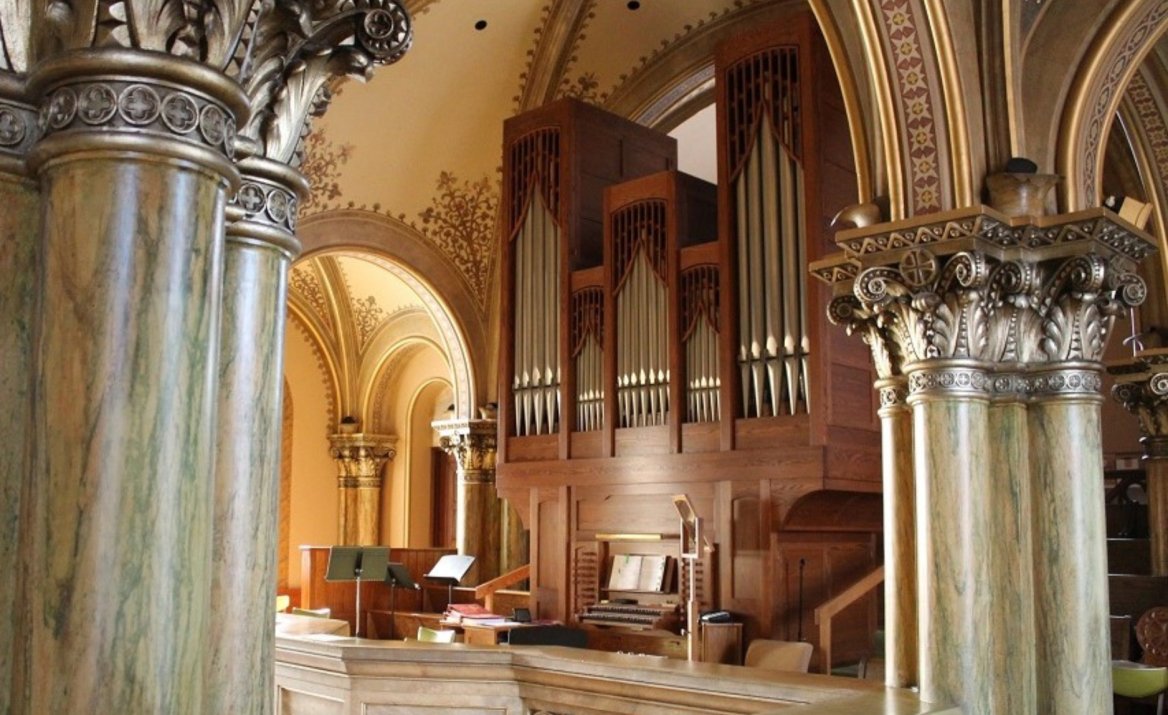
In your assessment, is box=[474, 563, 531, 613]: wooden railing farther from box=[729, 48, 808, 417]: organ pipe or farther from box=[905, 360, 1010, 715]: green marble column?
box=[905, 360, 1010, 715]: green marble column

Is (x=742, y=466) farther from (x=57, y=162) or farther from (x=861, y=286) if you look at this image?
(x=57, y=162)

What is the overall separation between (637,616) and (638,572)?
392mm

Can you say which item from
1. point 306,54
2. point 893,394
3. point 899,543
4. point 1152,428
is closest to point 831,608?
point 899,543

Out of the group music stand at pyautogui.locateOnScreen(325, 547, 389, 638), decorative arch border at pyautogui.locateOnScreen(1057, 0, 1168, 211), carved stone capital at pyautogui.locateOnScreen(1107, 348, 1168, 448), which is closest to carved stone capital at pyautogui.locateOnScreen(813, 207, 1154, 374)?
decorative arch border at pyautogui.locateOnScreen(1057, 0, 1168, 211)

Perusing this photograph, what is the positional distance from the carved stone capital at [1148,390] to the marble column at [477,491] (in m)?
5.79

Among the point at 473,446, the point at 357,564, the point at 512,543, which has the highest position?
the point at 473,446

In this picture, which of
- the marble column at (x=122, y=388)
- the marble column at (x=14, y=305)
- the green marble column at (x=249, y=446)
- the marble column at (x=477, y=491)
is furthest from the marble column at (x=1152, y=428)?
the marble column at (x=14, y=305)

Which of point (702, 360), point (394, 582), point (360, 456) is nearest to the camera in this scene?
point (702, 360)

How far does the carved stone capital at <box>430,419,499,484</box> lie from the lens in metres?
12.2

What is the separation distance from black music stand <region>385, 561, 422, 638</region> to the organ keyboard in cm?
214

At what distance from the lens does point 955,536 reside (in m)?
5.00

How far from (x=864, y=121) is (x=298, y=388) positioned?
35.2 feet

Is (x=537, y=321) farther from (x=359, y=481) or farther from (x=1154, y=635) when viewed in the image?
(x=359, y=481)

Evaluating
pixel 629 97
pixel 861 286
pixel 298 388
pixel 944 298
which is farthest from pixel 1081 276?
pixel 298 388
